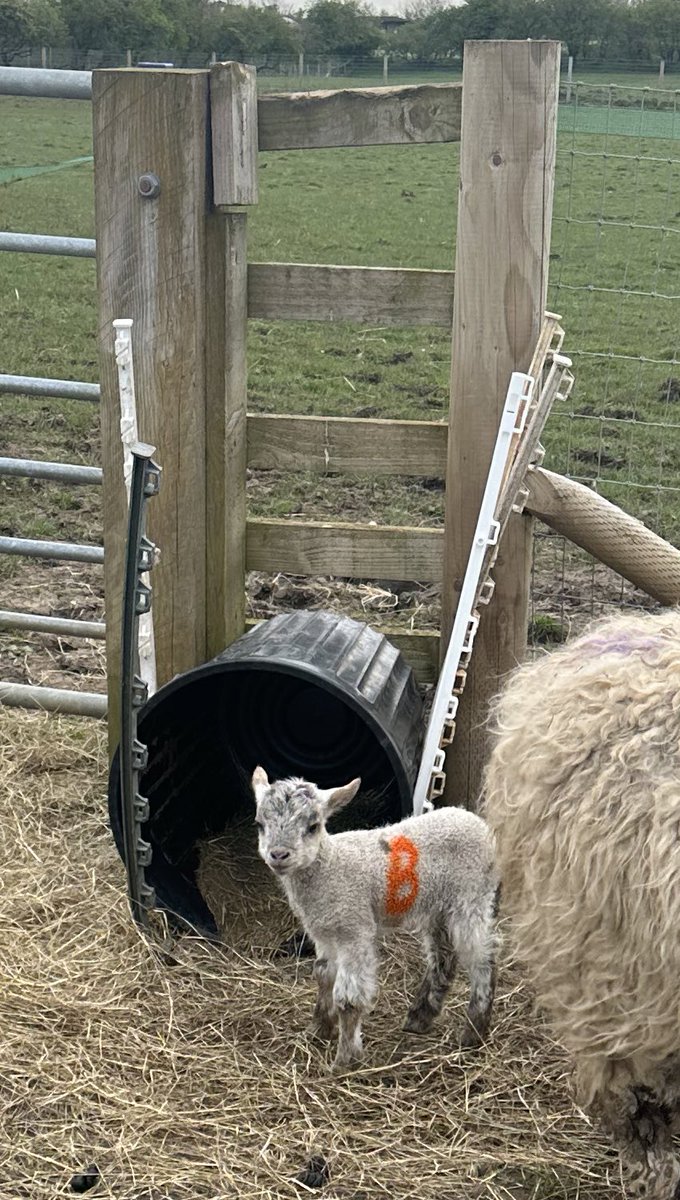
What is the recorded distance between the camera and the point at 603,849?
2518mm

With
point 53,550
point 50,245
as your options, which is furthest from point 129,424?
point 53,550

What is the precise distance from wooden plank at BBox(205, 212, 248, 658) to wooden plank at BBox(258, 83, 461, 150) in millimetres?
323

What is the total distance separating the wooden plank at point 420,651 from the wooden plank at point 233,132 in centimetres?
141

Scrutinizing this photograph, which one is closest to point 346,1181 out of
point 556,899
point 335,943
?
point 335,943

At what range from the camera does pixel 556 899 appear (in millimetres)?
2625

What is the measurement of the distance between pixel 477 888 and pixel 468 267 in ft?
5.61

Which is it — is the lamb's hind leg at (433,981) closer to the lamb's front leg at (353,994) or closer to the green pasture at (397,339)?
the lamb's front leg at (353,994)

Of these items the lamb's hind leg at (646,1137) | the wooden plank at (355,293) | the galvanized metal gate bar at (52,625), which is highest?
the wooden plank at (355,293)

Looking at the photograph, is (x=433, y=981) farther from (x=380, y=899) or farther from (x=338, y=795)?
(x=338, y=795)

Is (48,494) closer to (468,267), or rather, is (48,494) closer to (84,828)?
(84,828)

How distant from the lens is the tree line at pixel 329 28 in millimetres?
33250

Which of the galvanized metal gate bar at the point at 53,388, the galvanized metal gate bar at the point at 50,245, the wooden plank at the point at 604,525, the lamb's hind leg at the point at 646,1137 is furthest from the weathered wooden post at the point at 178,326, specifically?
the lamb's hind leg at the point at 646,1137

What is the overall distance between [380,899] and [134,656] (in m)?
0.87

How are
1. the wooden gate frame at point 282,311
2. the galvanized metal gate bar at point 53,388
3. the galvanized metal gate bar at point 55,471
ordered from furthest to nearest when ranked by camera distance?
1. the galvanized metal gate bar at point 55,471
2. the galvanized metal gate bar at point 53,388
3. the wooden gate frame at point 282,311
